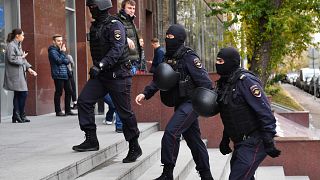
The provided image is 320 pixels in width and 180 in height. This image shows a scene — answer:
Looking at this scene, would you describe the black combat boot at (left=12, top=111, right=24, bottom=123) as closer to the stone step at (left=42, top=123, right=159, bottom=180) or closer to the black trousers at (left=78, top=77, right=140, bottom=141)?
the stone step at (left=42, top=123, right=159, bottom=180)

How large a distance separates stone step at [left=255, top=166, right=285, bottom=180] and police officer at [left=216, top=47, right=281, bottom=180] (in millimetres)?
4329

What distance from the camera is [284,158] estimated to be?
11.4 meters

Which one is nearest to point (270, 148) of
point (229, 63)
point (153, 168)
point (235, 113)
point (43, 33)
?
point (235, 113)

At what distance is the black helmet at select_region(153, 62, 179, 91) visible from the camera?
6.82 meters

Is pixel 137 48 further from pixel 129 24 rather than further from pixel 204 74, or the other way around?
pixel 204 74

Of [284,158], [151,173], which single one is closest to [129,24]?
[151,173]

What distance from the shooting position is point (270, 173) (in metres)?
10.6

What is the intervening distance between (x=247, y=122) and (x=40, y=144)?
140 inches

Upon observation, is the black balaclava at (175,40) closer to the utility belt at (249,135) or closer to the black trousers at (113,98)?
the black trousers at (113,98)

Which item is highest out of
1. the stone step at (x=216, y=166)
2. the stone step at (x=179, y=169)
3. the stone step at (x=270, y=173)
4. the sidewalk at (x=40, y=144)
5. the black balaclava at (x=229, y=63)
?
the black balaclava at (x=229, y=63)

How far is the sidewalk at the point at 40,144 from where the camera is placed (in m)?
6.38

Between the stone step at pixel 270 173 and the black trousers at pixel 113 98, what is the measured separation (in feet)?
11.7

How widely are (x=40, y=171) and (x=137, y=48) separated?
2.55m

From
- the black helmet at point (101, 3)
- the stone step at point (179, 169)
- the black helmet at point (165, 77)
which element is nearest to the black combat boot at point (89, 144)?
the stone step at point (179, 169)
